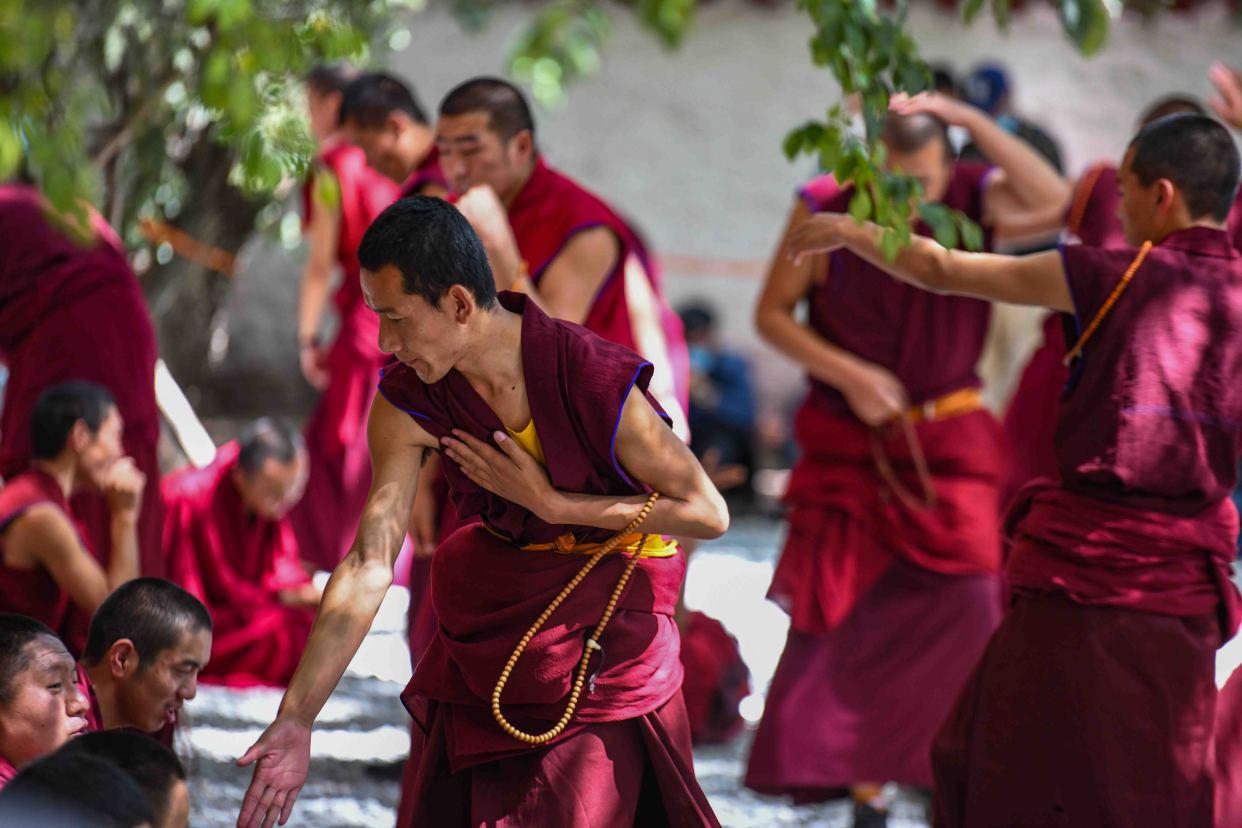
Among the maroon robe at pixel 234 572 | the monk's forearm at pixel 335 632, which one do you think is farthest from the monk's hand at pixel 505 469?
the maroon robe at pixel 234 572

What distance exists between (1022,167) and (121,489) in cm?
227

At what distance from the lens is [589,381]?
2828 mm

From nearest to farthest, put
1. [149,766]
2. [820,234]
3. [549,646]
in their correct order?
[149,766]
[549,646]
[820,234]

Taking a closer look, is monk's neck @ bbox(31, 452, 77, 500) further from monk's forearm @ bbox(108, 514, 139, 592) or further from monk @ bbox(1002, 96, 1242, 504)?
monk @ bbox(1002, 96, 1242, 504)

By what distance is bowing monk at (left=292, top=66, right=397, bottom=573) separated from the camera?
6.25m

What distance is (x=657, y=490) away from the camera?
114 inches

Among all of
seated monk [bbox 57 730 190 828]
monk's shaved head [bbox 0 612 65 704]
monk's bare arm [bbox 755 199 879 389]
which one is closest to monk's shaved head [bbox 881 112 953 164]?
monk's bare arm [bbox 755 199 879 389]

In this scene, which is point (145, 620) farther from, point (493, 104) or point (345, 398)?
point (345, 398)

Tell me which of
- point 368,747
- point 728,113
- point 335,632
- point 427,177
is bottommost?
point 368,747

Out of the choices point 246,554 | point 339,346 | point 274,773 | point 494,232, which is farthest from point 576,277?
point 339,346

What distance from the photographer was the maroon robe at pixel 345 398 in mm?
6324

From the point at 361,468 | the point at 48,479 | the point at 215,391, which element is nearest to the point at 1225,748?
the point at 48,479

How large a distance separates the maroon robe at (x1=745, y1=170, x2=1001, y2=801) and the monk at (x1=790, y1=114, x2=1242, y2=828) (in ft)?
3.16

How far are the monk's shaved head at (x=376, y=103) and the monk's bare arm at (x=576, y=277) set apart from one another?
1076 millimetres
